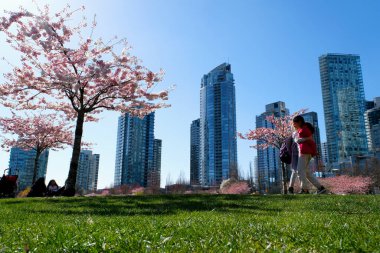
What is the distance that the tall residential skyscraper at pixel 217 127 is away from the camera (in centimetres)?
17250

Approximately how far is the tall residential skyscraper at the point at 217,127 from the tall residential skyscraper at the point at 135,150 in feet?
121

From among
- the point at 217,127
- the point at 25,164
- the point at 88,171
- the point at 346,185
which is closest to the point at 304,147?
the point at 346,185

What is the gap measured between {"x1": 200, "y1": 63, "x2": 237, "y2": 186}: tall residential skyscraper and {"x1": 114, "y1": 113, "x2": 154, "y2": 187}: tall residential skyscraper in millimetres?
36964

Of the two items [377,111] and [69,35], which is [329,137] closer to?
[377,111]

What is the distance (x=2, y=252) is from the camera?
2615 millimetres

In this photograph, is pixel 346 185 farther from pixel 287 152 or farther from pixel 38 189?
pixel 38 189

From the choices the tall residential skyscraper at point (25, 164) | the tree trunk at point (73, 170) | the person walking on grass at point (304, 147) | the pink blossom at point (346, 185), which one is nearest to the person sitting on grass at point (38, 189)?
the tree trunk at point (73, 170)

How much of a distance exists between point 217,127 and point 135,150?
2008 inches

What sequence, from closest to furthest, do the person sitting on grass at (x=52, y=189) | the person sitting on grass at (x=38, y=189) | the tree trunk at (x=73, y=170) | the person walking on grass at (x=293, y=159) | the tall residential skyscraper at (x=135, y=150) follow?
the person walking on grass at (x=293, y=159) < the tree trunk at (x=73, y=170) < the person sitting on grass at (x=38, y=189) < the person sitting on grass at (x=52, y=189) < the tall residential skyscraper at (x=135, y=150)

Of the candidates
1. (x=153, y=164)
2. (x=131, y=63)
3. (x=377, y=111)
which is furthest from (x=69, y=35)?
(x=377, y=111)

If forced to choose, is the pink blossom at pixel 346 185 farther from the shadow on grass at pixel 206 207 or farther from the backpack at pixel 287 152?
the shadow on grass at pixel 206 207

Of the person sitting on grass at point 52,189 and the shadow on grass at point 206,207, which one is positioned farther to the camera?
the person sitting on grass at point 52,189

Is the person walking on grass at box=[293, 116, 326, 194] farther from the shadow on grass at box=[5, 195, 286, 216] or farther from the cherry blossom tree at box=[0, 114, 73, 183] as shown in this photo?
the cherry blossom tree at box=[0, 114, 73, 183]

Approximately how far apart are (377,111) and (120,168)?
145285 mm
